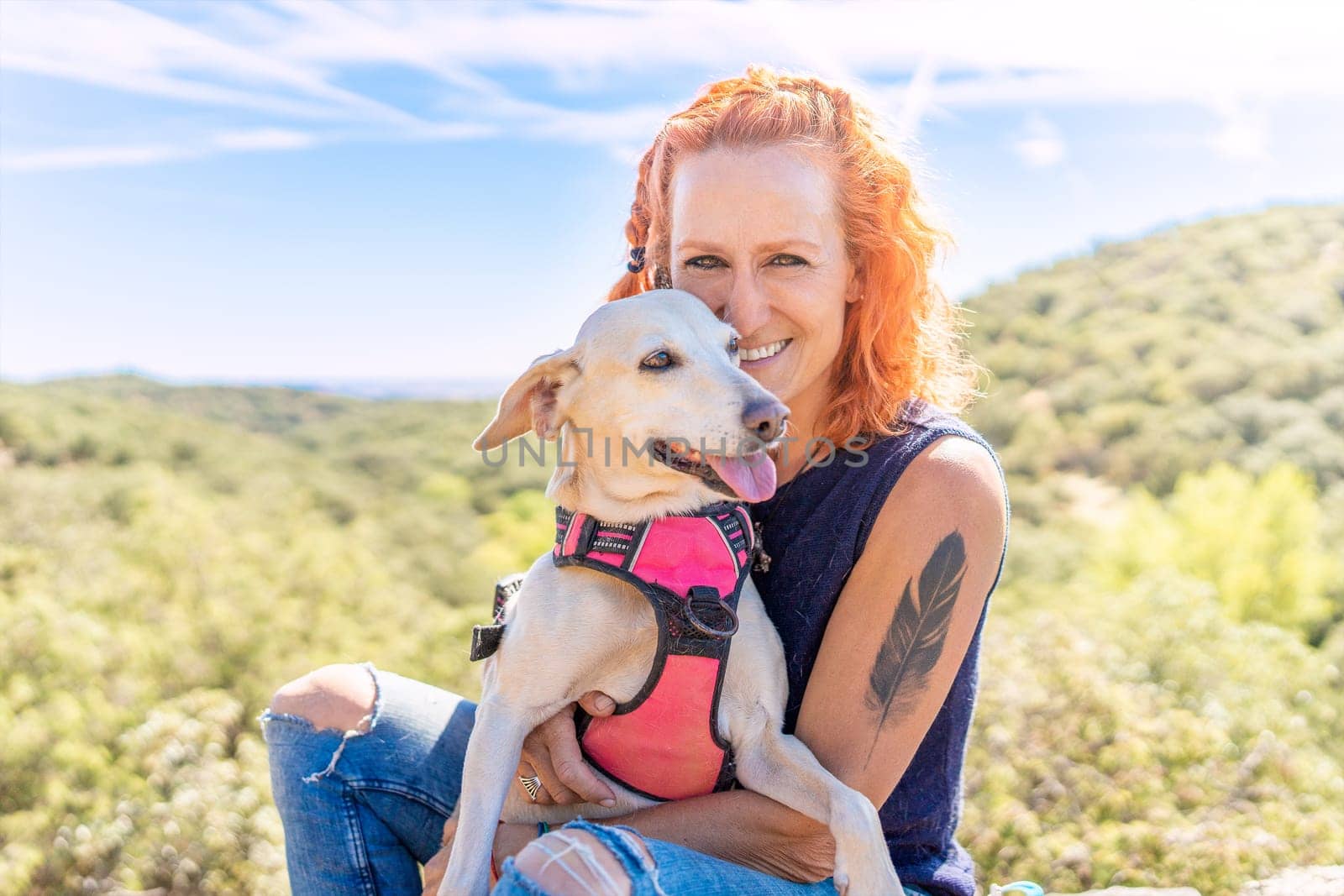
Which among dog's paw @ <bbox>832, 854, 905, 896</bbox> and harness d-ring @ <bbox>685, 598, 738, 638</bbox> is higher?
harness d-ring @ <bbox>685, 598, 738, 638</bbox>

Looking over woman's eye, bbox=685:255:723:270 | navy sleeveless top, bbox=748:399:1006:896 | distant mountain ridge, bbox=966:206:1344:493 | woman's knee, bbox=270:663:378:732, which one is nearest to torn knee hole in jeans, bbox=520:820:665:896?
navy sleeveless top, bbox=748:399:1006:896

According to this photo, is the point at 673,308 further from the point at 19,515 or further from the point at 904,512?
the point at 19,515

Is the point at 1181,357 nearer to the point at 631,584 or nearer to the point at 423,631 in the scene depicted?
the point at 423,631

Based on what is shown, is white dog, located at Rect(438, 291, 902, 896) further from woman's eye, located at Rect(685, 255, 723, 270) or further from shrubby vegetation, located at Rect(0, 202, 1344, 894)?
shrubby vegetation, located at Rect(0, 202, 1344, 894)

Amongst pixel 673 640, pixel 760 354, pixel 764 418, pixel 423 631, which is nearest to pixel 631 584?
pixel 673 640

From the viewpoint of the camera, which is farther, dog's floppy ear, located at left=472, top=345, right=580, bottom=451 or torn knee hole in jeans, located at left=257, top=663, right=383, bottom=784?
torn knee hole in jeans, located at left=257, top=663, right=383, bottom=784

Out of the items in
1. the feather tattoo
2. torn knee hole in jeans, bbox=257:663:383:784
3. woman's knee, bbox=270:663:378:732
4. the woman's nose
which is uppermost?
the woman's nose

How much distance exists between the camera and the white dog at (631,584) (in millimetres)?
2293

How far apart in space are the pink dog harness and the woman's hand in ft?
0.16

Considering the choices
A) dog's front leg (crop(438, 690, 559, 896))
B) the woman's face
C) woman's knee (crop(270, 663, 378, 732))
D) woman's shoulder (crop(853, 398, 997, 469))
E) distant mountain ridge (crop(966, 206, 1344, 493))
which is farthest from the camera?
distant mountain ridge (crop(966, 206, 1344, 493))

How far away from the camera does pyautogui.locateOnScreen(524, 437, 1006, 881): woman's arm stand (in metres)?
2.28

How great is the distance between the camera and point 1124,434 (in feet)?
87.5

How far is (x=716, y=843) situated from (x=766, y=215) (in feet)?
5.16

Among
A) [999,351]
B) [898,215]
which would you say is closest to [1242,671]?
[898,215]
